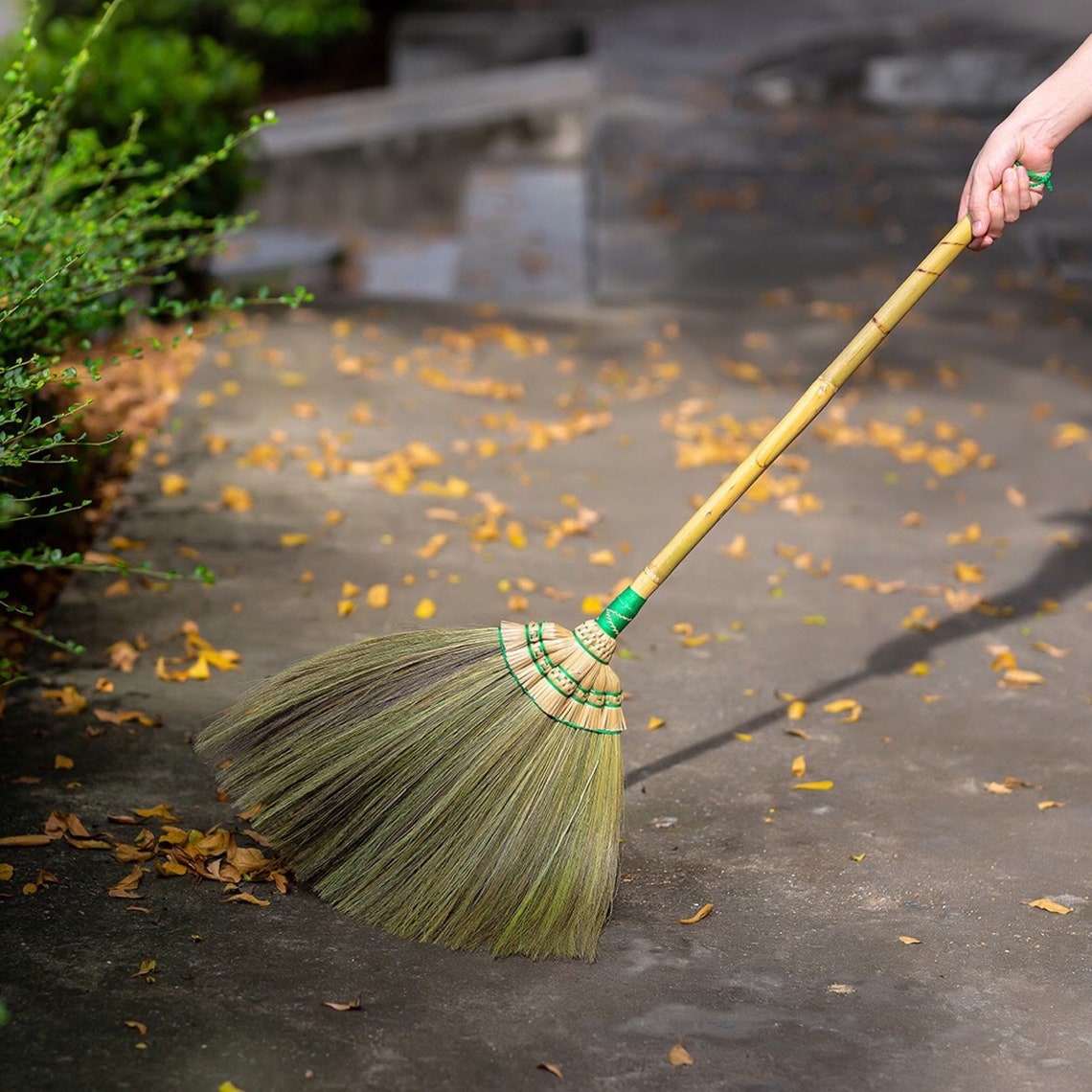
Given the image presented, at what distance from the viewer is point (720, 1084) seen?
8.75 feet

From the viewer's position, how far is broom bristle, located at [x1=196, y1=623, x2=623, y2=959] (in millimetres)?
3041

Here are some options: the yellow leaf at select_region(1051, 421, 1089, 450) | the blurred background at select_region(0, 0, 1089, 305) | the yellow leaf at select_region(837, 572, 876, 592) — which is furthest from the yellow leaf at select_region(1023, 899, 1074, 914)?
the blurred background at select_region(0, 0, 1089, 305)

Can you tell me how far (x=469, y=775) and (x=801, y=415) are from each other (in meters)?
1.05


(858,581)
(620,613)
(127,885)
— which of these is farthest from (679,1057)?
(858,581)

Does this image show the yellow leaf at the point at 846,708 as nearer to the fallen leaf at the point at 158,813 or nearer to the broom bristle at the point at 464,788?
the broom bristle at the point at 464,788

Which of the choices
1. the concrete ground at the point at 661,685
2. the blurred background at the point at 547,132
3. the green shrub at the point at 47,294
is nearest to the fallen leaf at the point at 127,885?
the concrete ground at the point at 661,685

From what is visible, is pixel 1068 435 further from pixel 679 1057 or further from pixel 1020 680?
pixel 679 1057

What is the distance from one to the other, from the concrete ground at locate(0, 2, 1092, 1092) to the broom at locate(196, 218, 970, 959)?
90 mm

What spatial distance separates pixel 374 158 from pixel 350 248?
91cm

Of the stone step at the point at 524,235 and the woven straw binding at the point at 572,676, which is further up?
the woven straw binding at the point at 572,676

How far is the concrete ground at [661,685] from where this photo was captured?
2.81m

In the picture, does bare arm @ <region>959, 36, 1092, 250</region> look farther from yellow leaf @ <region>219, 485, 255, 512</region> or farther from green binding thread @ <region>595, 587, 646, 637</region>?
yellow leaf @ <region>219, 485, 255, 512</region>

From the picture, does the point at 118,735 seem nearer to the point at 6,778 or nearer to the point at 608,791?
the point at 6,778

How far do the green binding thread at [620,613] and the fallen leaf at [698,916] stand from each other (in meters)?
0.62
